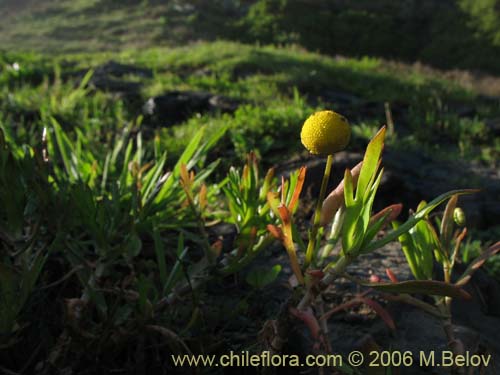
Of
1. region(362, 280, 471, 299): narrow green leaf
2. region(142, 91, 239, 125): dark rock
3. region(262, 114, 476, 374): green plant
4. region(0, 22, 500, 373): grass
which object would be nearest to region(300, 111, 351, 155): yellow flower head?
region(262, 114, 476, 374): green plant

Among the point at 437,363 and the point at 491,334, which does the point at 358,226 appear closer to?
the point at 437,363

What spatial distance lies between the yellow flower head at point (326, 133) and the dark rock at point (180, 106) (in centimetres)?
381

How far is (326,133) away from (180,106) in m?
4.22

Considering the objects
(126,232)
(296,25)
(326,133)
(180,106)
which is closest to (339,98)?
(180,106)

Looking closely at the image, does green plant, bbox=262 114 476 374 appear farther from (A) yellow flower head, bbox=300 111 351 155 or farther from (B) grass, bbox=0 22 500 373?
(B) grass, bbox=0 22 500 373

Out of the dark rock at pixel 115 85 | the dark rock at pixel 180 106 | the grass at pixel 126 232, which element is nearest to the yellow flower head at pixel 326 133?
the grass at pixel 126 232

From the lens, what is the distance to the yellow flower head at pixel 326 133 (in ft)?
2.74

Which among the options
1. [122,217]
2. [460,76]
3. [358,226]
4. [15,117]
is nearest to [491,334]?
[358,226]

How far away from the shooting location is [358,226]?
101cm

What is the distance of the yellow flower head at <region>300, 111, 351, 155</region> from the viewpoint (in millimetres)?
836

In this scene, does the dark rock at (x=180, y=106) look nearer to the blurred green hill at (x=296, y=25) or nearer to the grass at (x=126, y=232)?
the grass at (x=126, y=232)

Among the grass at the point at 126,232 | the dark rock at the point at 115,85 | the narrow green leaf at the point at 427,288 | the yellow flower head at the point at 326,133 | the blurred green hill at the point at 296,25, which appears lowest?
the blurred green hill at the point at 296,25

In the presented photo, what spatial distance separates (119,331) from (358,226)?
28.4 inches

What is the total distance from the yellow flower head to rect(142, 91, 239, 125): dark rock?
150 inches
